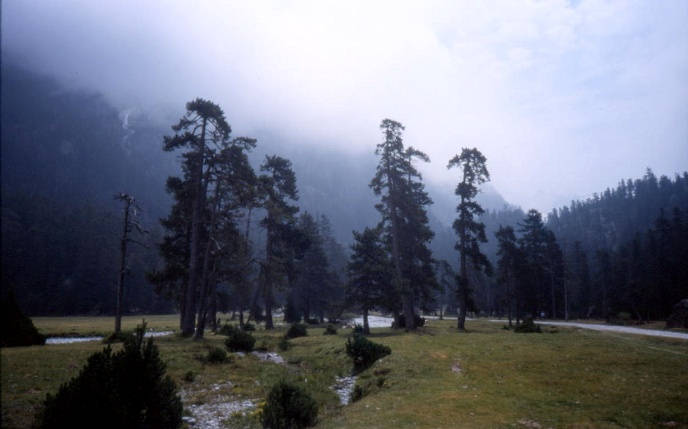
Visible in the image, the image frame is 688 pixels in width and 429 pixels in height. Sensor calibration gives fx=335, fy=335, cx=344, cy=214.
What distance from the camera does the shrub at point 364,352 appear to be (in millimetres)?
18250

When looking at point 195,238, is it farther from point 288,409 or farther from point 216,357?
point 288,409

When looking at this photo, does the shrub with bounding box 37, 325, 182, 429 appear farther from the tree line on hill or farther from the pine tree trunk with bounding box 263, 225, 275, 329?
the pine tree trunk with bounding box 263, 225, 275, 329

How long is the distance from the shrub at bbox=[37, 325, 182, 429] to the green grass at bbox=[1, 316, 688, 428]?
8.50 feet

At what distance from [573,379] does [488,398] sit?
14.1 ft

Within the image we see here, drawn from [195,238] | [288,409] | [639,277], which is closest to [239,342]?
[195,238]

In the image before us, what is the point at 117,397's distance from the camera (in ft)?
23.1

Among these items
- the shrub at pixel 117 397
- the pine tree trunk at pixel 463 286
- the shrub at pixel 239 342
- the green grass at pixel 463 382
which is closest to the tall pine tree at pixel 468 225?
the pine tree trunk at pixel 463 286

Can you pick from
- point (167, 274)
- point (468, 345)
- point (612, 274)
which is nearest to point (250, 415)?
point (468, 345)

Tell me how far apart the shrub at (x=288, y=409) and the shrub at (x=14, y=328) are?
33.1ft

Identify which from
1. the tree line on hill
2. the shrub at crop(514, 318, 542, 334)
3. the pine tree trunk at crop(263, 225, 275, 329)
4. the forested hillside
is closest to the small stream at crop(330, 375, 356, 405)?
the tree line on hill

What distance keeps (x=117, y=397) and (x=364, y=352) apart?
13268mm

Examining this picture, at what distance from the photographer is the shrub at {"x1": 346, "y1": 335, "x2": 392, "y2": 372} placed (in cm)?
1825

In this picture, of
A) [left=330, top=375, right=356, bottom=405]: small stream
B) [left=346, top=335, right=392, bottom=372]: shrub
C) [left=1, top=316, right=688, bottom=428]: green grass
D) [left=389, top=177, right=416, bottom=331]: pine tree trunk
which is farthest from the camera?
[left=389, top=177, right=416, bottom=331]: pine tree trunk

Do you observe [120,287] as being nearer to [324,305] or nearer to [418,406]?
[418,406]
